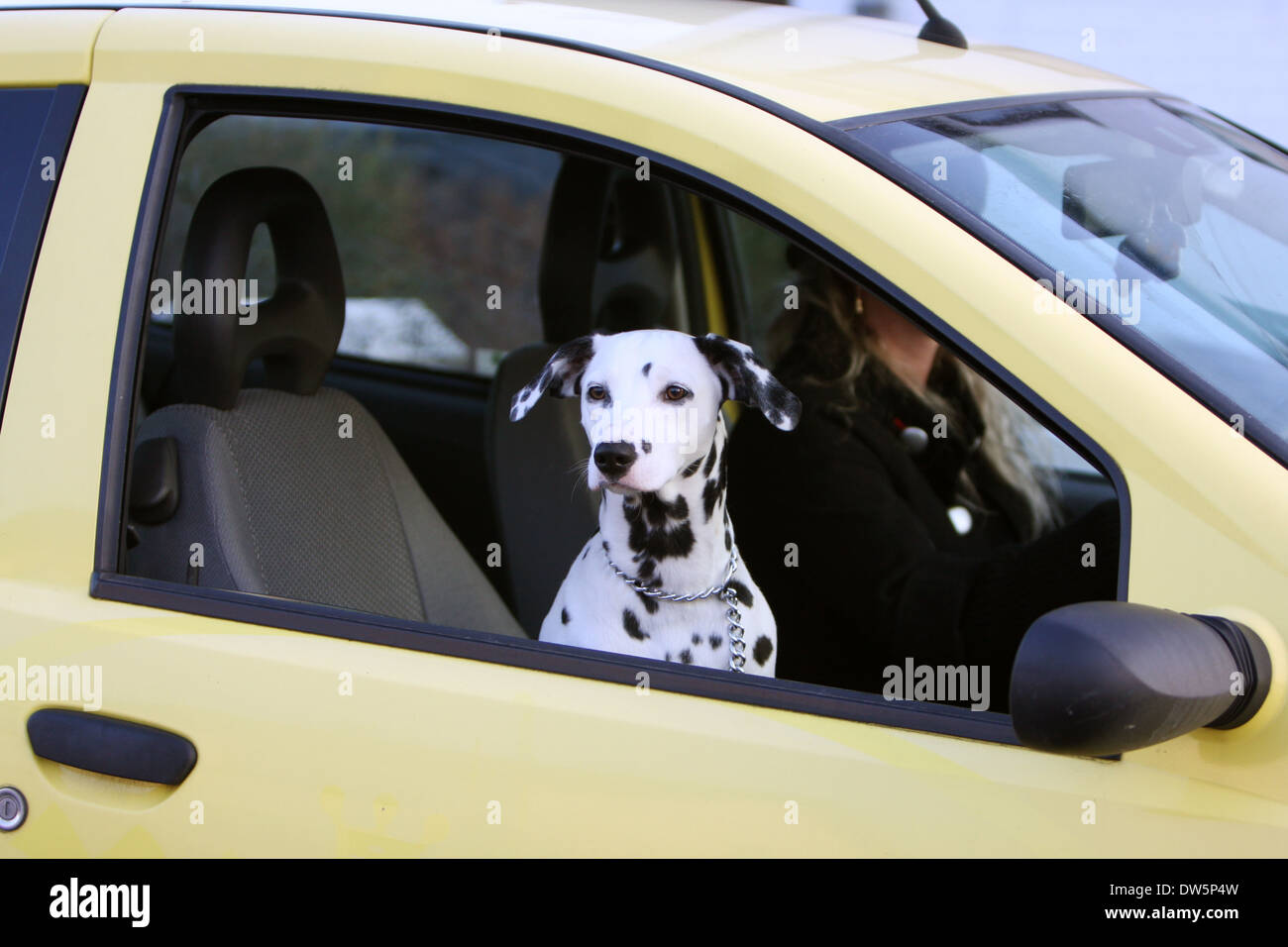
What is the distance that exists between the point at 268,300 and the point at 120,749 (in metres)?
1.04

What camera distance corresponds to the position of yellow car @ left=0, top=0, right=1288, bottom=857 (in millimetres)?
1408

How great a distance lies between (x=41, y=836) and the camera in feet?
5.74

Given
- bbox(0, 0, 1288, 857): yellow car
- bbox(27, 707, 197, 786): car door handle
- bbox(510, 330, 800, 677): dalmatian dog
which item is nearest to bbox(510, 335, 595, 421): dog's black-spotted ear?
bbox(510, 330, 800, 677): dalmatian dog

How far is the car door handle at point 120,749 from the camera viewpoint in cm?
172

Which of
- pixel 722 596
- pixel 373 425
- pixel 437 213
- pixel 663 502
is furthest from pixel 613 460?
pixel 437 213

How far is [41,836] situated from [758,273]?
5276 millimetres

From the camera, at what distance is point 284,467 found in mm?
2482

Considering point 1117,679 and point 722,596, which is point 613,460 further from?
point 1117,679

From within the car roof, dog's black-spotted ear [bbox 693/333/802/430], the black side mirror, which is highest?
the car roof

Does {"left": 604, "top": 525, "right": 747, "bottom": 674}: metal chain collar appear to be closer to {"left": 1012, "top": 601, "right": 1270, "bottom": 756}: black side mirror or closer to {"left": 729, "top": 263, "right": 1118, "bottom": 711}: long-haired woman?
{"left": 729, "top": 263, "right": 1118, "bottom": 711}: long-haired woman

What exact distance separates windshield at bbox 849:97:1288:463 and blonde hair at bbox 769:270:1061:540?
91 centimetres

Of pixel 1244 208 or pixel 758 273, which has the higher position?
pixel 758 273
